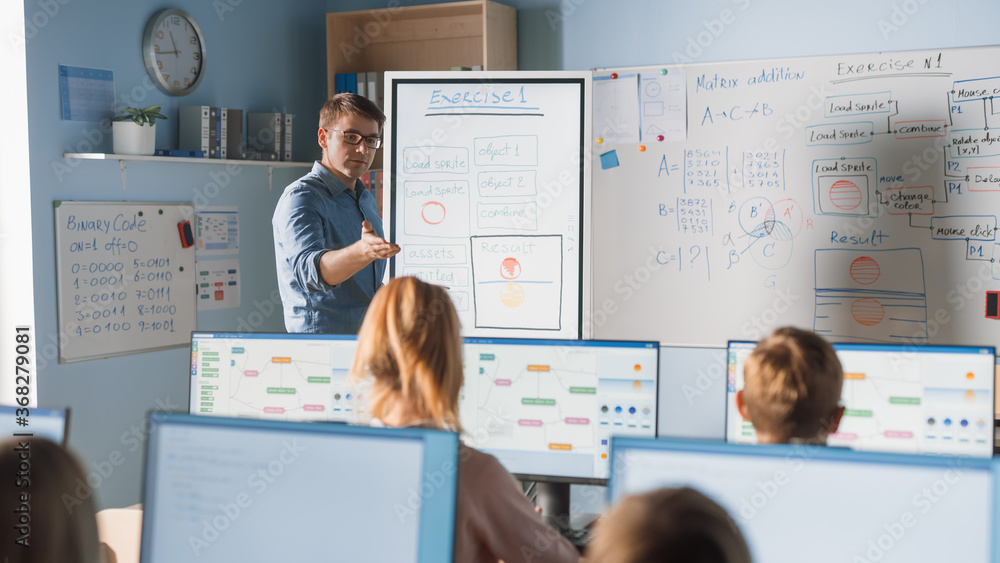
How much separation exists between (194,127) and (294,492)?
2892mm

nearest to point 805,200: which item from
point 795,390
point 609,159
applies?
point 609,159

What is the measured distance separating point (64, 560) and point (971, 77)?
319cm

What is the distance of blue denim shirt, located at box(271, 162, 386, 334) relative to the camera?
2.57m

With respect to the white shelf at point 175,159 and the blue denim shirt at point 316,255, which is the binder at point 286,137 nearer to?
the white shelf at point 175,159

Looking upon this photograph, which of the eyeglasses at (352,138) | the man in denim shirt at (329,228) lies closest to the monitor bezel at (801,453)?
the man in denim shirt at (329,228)

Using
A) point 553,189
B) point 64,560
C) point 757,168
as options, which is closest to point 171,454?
point 64,560

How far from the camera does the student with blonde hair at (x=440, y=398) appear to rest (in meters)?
1.25

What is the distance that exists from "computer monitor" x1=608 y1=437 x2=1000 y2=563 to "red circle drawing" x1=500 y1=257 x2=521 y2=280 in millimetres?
2325

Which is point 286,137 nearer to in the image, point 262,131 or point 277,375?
point 262,131

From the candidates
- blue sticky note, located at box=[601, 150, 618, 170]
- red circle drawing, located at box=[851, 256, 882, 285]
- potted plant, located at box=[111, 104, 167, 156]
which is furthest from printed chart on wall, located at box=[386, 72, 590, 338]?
red circle drawing, located at box=[851, 256, 882, 285]

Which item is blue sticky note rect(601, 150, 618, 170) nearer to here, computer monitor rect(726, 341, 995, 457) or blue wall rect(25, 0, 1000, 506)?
blue wall rect(25, 0, 1000, 506)

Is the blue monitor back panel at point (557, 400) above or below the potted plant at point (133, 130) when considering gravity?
below

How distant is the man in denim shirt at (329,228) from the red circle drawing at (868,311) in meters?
1.78

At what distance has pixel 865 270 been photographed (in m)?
3.19
